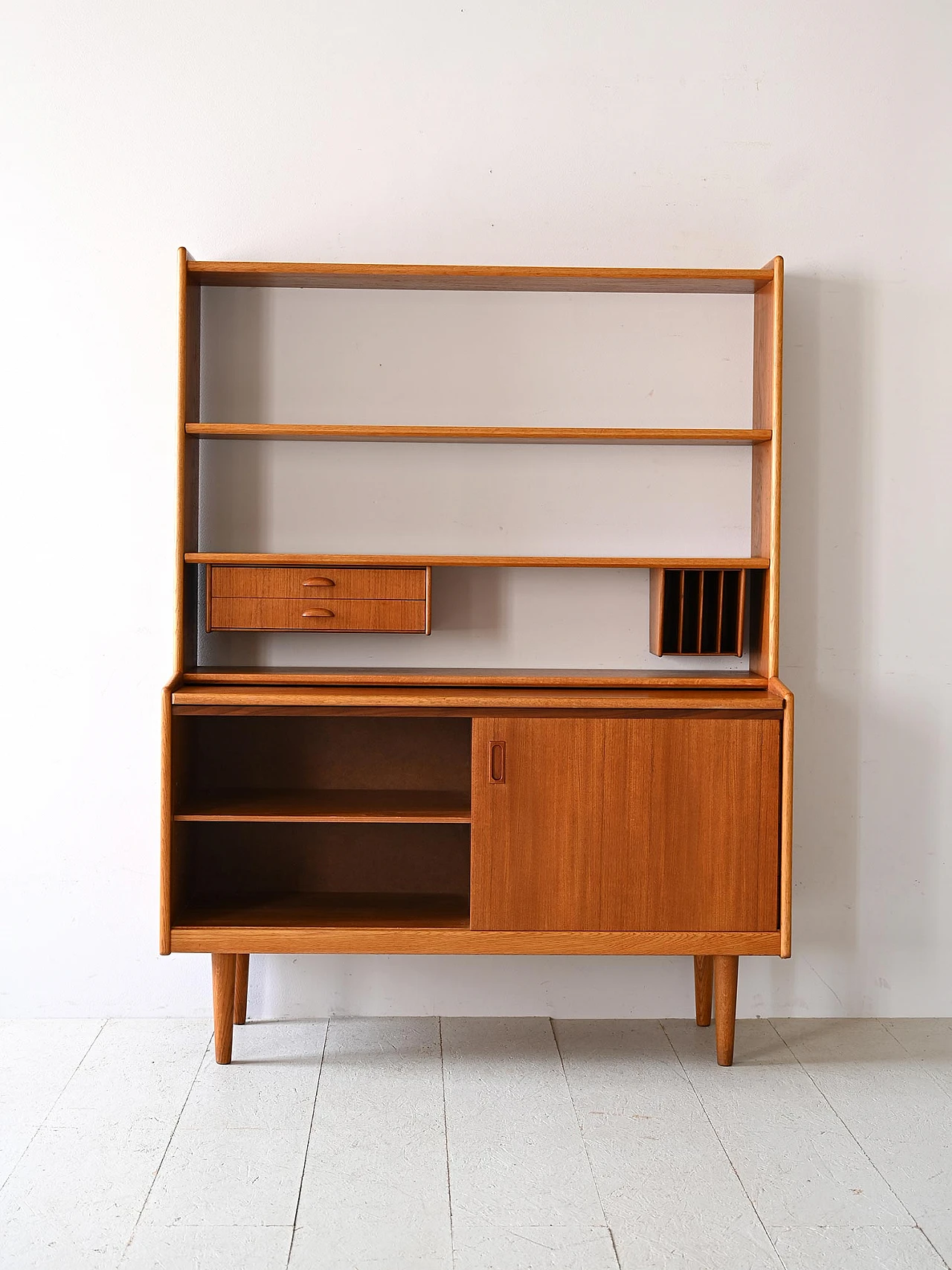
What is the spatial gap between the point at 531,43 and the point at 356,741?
194 cm

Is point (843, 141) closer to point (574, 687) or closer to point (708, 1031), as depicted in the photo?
point (574, 687)

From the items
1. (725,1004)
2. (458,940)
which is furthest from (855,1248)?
(458,940)

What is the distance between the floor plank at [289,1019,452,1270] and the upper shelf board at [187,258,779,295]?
1.97 meters

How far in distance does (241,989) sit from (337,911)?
1.34 ft

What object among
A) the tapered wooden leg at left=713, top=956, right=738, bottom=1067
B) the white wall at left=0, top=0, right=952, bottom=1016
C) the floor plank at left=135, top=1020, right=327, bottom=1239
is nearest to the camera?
the floor plank at left=135, top=1020, right=327, bottom=1239

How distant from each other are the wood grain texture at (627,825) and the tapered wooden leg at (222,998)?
0.63 meters

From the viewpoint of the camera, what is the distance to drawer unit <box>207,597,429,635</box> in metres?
2.81

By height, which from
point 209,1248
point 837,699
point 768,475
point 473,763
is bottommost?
point 209,1248

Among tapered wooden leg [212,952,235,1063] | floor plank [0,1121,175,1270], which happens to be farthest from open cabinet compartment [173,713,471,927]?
floor plank [0,1121,175,1270]

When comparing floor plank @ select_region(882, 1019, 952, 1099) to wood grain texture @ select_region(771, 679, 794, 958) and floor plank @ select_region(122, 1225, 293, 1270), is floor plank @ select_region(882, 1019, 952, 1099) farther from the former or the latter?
floor plank @ select_region(122, 1225, 293, 1270)

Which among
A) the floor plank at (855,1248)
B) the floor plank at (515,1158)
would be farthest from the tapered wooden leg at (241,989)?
the floor plank at (855,1248)

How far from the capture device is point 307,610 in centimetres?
280

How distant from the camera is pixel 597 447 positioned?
302 centimetres

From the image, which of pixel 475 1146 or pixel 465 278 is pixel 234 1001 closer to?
pixel 475 1146
